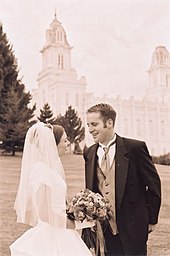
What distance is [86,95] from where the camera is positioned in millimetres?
2982

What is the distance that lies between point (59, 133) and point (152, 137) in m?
1.00

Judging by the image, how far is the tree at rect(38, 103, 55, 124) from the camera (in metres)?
2.98

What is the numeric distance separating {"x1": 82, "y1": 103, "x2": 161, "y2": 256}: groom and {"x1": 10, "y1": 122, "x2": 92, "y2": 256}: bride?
0.25 meters

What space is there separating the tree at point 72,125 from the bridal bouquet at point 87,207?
32.5 inches

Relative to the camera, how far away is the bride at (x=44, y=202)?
6.64 feet

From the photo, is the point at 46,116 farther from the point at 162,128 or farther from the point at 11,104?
the point at 162,128

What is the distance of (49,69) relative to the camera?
9.96ft

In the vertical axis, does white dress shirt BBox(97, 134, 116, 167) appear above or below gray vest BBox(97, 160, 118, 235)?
above

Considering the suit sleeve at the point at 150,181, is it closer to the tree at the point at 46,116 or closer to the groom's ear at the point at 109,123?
the groom's ear at the point at 109,123

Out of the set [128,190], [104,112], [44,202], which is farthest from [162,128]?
[44,202]

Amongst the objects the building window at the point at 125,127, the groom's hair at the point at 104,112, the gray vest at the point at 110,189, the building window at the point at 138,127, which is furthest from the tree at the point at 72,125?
the gray vest at the point at 110,189

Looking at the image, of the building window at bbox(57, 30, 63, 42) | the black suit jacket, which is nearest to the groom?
the black suit jacket

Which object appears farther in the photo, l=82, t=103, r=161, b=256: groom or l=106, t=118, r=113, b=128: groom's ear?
l=106, t=118, r=113, b=128: groom's ear

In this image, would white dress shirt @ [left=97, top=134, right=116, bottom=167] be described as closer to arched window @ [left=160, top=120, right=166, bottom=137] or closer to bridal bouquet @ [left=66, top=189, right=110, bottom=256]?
bridal bouquet @ [left=66, top=189, right=110, bottom=256]
